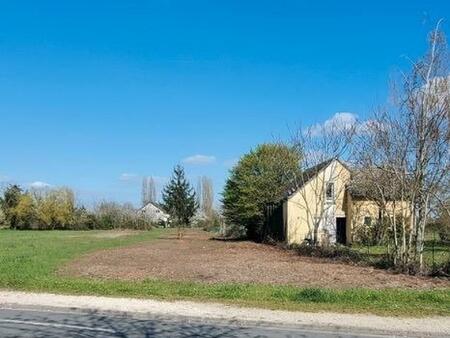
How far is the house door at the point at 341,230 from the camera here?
45.1 m

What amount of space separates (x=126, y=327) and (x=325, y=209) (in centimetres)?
3207

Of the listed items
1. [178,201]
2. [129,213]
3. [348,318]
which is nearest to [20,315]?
[348,318]

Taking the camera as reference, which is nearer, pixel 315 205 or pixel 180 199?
pixel 315 205

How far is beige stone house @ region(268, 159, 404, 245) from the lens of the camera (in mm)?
40094

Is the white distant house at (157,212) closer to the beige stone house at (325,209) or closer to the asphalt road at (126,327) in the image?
the beige stone house at (325,209)

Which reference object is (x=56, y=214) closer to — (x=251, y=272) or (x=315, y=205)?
(x=315, y=205)

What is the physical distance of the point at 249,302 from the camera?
44.4 feet

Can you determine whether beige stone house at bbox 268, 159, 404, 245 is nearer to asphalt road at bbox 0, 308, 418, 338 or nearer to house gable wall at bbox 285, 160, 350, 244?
house gable wall at bbox 285, 160, 350, 244

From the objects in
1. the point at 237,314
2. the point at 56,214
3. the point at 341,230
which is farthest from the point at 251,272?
the point at 56,214

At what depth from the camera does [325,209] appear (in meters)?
41.4

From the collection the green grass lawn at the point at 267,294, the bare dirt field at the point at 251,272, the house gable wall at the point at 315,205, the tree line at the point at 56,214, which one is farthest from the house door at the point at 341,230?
the tree line at the point at 56,214

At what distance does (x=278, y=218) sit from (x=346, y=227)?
18.5 ft

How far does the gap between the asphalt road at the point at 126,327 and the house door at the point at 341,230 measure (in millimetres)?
34876

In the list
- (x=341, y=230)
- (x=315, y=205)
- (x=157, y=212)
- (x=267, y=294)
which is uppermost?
(x=157, y=212)
